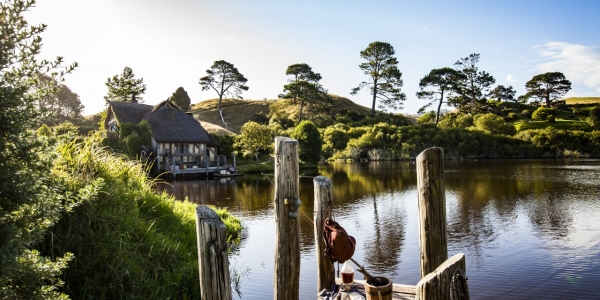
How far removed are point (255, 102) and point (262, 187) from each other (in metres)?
51.9

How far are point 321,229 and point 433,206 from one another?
→ 1765 millimetres

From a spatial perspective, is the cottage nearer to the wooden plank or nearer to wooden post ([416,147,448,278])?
wooden post ([416,147,448,278])

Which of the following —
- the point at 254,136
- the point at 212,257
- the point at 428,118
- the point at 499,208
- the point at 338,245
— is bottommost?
the point at 499,208

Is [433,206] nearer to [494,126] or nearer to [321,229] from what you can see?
[321,229]

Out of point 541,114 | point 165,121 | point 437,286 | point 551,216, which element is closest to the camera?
point 437,286

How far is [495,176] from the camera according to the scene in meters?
26.6

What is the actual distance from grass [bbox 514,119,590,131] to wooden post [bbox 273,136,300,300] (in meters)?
52.2

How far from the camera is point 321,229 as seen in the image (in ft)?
20.0

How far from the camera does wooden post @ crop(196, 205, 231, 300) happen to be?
159 inches

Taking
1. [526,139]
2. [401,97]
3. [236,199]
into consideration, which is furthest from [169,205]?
[401,97]

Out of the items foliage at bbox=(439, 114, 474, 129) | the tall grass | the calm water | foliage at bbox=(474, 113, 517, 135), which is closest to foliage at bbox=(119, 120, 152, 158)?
the calm water

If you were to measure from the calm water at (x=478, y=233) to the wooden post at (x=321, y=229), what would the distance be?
1.66 m

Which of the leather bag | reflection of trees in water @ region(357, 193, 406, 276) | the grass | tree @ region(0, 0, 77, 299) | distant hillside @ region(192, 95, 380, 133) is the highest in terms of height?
distant hillside @ region(192, 95, 380, 133)

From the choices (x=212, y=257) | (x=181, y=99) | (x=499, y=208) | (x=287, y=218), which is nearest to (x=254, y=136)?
(x=499, y=208)
